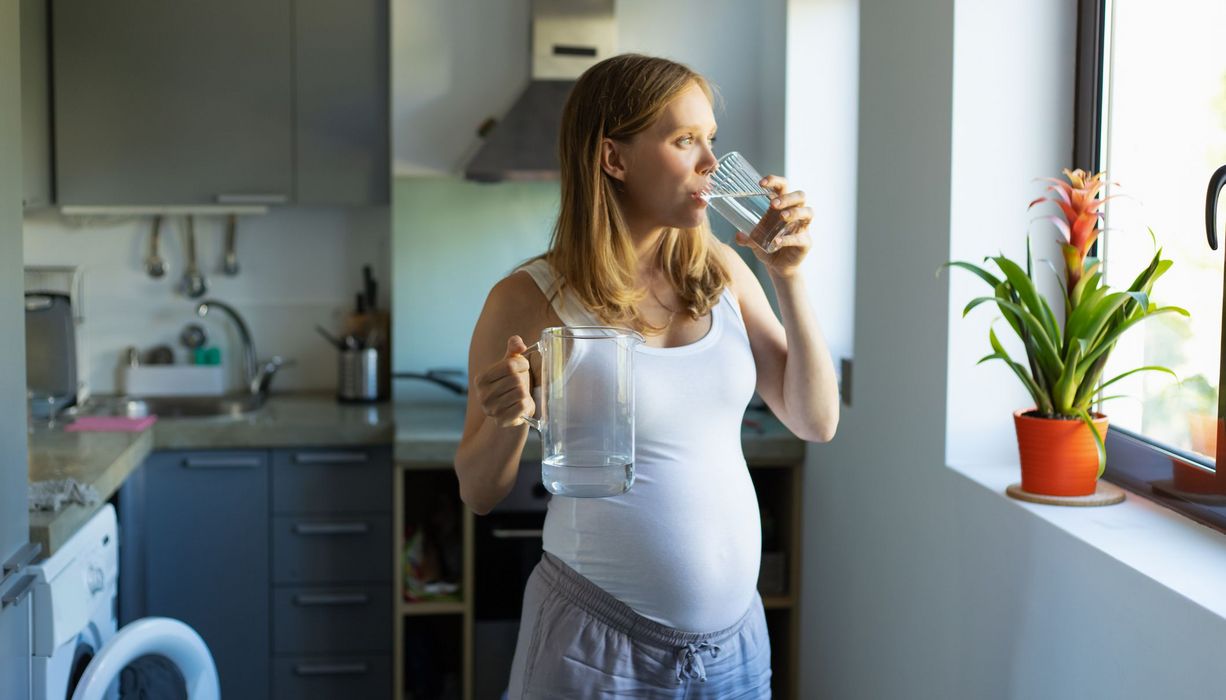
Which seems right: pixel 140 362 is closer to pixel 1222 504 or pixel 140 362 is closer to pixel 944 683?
pixel 944 683

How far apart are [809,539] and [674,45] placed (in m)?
1.34

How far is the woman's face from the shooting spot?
4.63 feet

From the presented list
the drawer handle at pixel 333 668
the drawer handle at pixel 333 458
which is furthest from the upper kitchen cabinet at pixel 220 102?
the drawer handle at pixel 333 668

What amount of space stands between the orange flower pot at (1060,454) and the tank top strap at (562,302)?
2.11 ft

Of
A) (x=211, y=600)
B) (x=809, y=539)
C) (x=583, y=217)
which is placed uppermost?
(x=583, y=217)

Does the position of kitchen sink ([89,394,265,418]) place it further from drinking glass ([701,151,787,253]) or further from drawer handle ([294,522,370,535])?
drinking glass ([701,151,787,253])

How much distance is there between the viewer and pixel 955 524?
193 cm

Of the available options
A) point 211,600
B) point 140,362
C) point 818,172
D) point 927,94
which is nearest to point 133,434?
point 211,600

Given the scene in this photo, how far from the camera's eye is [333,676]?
→ 3.08 m

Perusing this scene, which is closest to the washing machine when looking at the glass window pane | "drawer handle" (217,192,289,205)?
"drawer handle" (217,192,289,205)

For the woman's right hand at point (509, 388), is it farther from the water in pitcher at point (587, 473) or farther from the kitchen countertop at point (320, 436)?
the kitchen countertop at point (320, 436)

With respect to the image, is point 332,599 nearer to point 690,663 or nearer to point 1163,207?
point 690,663

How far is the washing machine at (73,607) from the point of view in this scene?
182cm

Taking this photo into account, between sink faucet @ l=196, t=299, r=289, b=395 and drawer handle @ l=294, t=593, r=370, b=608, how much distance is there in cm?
72
